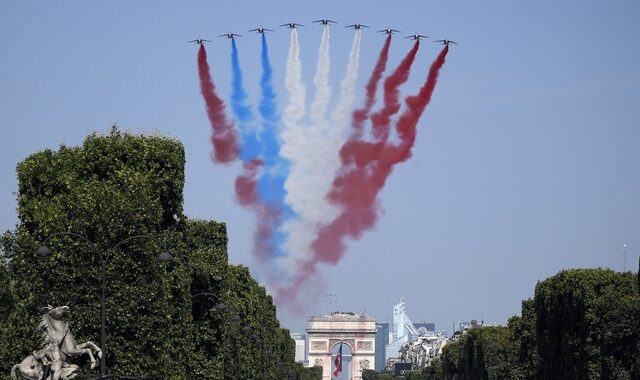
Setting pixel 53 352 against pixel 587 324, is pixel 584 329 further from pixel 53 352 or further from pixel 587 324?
pixel 53 352

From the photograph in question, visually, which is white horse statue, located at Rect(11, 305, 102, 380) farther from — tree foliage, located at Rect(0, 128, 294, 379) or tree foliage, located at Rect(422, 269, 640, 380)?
tree foliage, located at Rect(422, 269, 640, 380)

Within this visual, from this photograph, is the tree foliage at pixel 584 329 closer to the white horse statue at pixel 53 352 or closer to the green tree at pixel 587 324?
the green tree at pixel 587 324

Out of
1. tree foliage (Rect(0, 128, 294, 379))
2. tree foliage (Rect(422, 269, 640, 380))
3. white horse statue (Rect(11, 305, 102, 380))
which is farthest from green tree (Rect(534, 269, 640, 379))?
white horse statue (Rect(11, 305, 102, 380))

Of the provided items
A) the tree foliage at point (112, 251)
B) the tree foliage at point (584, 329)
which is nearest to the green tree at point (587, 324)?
the tree foliage at point (584, 329)

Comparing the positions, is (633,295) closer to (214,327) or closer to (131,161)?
(214,327)

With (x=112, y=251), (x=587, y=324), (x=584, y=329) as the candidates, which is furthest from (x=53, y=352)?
(x=584, y=329)
